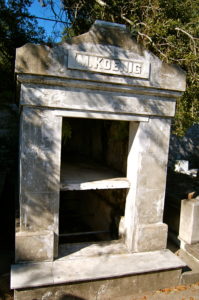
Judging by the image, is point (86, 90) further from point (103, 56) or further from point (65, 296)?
point (65, 296)

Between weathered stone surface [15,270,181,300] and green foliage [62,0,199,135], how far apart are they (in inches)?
102

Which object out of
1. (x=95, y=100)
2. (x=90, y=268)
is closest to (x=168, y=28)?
(x=95, y=100)

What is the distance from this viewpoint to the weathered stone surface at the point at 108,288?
3201mm

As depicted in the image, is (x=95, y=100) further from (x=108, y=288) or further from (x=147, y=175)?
(x=108, y=288)

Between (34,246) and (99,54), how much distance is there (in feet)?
9.02

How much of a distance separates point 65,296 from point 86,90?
2756 millimetres

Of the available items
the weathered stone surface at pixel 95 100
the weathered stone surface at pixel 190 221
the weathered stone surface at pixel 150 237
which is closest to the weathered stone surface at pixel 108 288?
the weathered stone surface at pixel 150 237

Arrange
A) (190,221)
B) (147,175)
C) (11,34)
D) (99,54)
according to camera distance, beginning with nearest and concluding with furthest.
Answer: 1. (99,54)
2. (147,175)
3. (190,221)
4. (11,34)

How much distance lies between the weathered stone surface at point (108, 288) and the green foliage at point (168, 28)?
102 inches

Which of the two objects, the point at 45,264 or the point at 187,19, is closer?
the point at 45,264

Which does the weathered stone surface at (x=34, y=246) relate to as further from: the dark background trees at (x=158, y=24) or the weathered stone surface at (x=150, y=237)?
the dark background trees at (x=158, y=24)

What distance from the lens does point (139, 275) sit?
3.57m

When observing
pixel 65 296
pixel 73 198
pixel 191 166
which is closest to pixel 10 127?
pixel 73 198

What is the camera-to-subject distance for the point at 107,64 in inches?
131
